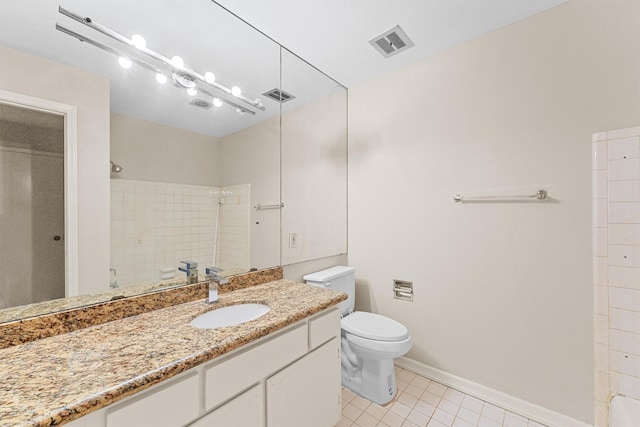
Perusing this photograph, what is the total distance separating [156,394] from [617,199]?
2.18 metres

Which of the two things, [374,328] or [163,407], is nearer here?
[163,407]

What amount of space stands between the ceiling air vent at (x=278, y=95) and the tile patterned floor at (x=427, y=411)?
2.19 metres

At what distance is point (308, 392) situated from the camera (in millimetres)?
1242

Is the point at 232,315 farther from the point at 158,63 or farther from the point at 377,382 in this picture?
the point at 158,63

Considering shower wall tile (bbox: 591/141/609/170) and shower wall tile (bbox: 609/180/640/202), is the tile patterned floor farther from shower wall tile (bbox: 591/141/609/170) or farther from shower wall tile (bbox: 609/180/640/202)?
shower wall tile (bbox: 591/141/609/170)

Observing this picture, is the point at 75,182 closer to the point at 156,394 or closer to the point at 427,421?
the point at 156,394

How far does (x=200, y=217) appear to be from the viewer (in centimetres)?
148

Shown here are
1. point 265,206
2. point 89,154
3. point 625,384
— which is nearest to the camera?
point 89,154

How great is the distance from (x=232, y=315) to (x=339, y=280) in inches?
37.8

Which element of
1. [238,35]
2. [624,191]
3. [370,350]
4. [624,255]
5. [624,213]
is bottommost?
[370,350]

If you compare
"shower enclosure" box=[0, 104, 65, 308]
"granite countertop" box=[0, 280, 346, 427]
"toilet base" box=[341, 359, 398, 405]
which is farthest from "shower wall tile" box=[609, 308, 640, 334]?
"shower enclosure" box=[0, 104, 65, 308]

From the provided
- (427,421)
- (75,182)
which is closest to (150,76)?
(75,182)

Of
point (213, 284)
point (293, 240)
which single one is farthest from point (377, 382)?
point (213, 284)

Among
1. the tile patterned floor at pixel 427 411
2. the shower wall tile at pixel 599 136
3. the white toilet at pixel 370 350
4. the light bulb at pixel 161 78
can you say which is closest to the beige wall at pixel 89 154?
the light bulb at pixel 161 78
